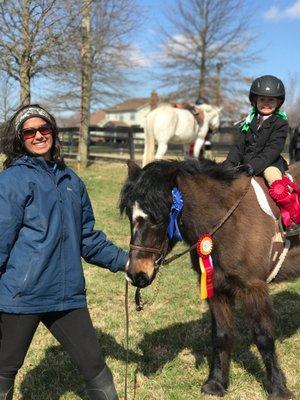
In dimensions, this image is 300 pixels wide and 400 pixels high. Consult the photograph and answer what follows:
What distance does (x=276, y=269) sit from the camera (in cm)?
339

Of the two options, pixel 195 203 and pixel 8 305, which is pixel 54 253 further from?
pixel 195 203

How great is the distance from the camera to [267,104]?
12.4 ft

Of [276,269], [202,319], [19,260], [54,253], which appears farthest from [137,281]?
[202,319]

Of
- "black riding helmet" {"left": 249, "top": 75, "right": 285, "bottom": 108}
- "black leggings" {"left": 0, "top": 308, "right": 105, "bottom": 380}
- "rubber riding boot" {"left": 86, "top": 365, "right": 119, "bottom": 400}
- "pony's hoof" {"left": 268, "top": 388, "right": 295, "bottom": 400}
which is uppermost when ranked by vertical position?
"black riding helmet" {"left": 249, "top": 75, "right": 285, "bottom": 108}

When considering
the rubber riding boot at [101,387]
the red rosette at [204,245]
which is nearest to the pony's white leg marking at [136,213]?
the red rosette at [204,245]

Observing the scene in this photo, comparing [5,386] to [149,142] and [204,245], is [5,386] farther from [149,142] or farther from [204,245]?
[149,142]

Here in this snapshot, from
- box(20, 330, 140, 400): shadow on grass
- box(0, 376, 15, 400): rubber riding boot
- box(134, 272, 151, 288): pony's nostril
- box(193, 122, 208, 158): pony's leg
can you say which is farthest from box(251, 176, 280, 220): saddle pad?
box(193, 122, 208, 158): pony's leg

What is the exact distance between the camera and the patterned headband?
2592 millimetres

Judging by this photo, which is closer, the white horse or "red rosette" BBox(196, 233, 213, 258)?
"red rosette" BBox(196, 233, 213, 258)

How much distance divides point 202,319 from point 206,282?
1.74 meters


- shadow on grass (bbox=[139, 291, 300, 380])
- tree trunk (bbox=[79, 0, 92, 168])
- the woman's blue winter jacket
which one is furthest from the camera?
tree trunk (bbox=[79, 0, 92, 168])

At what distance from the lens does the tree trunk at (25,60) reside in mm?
10898

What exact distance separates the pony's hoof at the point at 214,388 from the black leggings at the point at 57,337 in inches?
44.0

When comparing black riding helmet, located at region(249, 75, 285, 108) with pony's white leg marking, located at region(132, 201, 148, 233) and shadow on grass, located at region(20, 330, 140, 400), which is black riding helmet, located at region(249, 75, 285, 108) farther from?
shadow on grass, located at region(20, 330, 140, 400)
